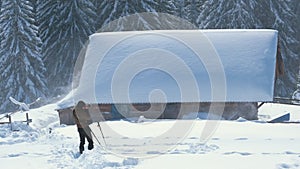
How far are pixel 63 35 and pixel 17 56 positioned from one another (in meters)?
5.71

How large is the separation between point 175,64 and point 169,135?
814 cm

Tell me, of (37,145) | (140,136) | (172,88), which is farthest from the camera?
(172,88)

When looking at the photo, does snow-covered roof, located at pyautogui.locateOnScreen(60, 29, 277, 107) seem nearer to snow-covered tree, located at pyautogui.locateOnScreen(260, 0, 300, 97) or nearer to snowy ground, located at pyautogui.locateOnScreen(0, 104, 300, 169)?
snowy ground, located at pyautogui.locateOnScreen(0, 104, 300, 169)

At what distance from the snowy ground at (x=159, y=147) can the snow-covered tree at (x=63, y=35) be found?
20.5 meters

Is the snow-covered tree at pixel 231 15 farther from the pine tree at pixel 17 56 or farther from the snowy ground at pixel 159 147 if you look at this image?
the snowy ground at pixel 159 147

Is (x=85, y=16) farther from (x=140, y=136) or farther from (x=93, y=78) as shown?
(x=140, y=136)

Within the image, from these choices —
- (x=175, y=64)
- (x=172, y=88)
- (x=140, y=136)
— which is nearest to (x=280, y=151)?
(x=140, y=136)

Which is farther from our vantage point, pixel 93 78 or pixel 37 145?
pixel 93 78

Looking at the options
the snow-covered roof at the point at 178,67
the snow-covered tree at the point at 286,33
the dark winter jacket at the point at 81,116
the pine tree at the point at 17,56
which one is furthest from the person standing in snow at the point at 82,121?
the snow-covered tree at the point at 286,33

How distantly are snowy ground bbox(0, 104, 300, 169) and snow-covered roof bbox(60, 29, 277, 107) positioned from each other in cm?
322

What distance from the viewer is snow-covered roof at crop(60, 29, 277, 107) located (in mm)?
21375

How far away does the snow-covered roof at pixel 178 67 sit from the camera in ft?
70.1

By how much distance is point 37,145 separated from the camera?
14219mm

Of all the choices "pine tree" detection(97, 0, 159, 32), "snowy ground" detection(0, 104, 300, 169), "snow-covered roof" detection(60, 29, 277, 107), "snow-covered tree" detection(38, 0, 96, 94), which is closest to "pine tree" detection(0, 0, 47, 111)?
"snow-covered tree" detection(38, 0, 96, 94)
